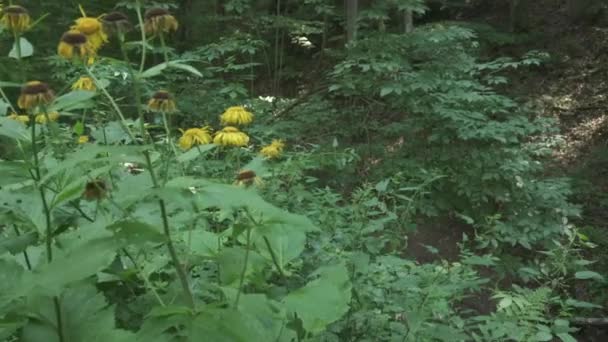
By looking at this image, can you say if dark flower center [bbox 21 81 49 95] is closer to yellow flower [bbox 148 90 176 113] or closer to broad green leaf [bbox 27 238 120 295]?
yellow flower [bbox 148 90 176 113]

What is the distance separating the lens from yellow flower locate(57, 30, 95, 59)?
134 centimetres

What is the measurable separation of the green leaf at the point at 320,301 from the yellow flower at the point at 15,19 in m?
0.89

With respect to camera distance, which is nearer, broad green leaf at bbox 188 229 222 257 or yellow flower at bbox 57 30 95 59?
yellow flower at bbox 57 30 95 59

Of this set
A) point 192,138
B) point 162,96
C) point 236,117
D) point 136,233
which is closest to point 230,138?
point 192,138

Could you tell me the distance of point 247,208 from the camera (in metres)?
1.37

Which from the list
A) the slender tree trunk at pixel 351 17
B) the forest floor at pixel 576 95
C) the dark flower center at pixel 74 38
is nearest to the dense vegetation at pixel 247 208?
the dark flower center at pixel 74 38

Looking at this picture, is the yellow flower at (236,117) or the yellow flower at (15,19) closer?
the yellow flower at (15,19)

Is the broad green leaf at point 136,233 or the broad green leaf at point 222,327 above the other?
the broad green leaf at point 136,233

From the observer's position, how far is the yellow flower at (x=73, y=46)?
1342mm

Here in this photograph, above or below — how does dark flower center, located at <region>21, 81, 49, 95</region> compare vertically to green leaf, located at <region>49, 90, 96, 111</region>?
above

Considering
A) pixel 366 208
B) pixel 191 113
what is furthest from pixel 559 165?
pixel 366 208

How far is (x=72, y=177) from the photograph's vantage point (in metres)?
1.58

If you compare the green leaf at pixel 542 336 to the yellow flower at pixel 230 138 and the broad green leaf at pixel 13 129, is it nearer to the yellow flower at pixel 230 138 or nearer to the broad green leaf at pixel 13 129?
the yellow flower at pixel 230 138

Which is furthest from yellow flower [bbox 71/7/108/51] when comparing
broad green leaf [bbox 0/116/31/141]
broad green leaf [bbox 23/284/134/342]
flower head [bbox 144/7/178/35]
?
broad green leaf [bbox 23/284/134/342]
